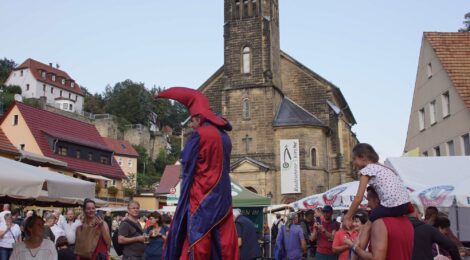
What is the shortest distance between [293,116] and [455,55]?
18.3 meters

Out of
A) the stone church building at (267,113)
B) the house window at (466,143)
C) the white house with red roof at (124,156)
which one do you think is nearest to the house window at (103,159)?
the stone church building at (267,113)

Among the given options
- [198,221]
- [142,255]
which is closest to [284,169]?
[142,255]

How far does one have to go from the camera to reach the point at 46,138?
47.8m

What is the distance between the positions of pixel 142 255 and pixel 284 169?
112ft

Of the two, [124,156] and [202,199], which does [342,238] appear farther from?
[124,156]

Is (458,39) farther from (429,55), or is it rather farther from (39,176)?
(39,176)

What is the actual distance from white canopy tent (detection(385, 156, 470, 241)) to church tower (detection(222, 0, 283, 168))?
104 ft

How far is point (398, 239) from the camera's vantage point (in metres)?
4.50

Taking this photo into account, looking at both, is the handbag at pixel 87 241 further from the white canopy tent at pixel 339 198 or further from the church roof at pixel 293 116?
the church roof at pixel 293 116

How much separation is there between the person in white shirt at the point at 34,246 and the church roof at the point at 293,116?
121 ft

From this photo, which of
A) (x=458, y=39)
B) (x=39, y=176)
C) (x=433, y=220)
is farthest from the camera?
(x=458, y=39)

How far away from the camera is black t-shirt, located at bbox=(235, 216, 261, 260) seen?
28.7 feet

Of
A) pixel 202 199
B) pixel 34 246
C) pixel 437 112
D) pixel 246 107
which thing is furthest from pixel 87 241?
pixel 246 107

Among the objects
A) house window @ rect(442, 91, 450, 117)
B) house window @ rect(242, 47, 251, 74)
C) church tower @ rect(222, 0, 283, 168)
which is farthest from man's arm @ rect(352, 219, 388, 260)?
house window @ rect(242, 47, 251, 74)
